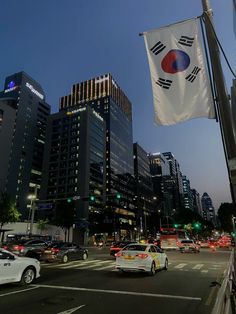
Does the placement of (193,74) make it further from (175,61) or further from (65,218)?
(65,218)

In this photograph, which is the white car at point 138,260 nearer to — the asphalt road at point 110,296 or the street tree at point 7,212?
the asphalt road at point 110,296

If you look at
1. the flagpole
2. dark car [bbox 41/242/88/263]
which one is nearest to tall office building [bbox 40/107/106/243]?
dark car [bbox 41/242/88/263]

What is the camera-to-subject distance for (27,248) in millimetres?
24344

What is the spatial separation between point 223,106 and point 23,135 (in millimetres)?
140797

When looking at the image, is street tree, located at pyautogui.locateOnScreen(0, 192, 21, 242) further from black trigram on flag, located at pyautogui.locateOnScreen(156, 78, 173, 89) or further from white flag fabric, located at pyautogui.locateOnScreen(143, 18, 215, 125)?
black trigram on flag, located at pyautogui.locateOnScreen(156, 78, 173, 89)

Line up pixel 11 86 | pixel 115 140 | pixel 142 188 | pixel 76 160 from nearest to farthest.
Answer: pixel 76 160
pixel 11 86
pixel 115 140
pixel 142 188

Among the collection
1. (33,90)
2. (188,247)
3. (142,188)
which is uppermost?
(33,90)

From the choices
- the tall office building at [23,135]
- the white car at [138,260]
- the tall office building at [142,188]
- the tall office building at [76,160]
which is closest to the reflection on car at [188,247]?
the white car at [138,260]

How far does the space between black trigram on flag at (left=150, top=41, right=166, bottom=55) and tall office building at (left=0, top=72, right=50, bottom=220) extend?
118 m

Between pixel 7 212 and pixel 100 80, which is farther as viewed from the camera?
pixel 100 80

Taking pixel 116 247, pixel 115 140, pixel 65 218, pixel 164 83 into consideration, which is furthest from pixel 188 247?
pixel 115 140

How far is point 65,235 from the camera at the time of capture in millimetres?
72438

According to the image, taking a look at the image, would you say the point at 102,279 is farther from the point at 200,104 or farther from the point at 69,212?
the point at 69,212

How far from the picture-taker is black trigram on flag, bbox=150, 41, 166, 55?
25.6ft
